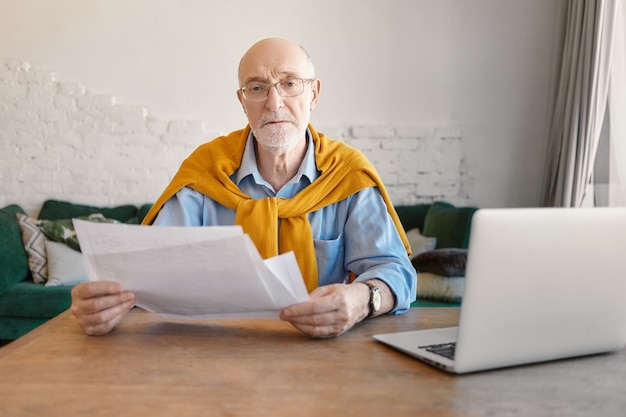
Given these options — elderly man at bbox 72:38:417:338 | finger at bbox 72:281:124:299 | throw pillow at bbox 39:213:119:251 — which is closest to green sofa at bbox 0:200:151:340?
throw pillow at bbox 39:213:119:251

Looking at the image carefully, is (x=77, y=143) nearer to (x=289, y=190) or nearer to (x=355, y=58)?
(x=355, y=58)

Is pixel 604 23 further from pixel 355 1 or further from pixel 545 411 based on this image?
pixel 545 411

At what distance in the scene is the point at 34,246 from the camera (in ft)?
13.3

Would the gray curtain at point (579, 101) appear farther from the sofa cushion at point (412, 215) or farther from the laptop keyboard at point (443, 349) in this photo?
the laptop keyboard at point (443, 349)

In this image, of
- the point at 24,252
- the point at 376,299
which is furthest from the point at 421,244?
the point at 376,299

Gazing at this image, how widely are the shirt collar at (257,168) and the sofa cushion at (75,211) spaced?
268 centimetres

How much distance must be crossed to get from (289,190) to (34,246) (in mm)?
2713

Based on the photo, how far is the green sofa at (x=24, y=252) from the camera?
12.2 ft

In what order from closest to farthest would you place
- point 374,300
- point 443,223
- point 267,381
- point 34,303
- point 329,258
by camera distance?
point 267,381 < point 374,300 < point 329,258 < point 34,303 < point 443,223

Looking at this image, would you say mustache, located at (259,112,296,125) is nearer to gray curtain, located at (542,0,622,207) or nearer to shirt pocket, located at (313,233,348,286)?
shirt pocket, located at (313,233,348,286)

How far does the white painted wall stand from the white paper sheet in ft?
11.7

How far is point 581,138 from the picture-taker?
4086mm

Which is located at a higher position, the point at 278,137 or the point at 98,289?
the point at 278,137

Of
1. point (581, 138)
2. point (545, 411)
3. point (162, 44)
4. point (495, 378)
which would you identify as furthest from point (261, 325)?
point (162, 44)
